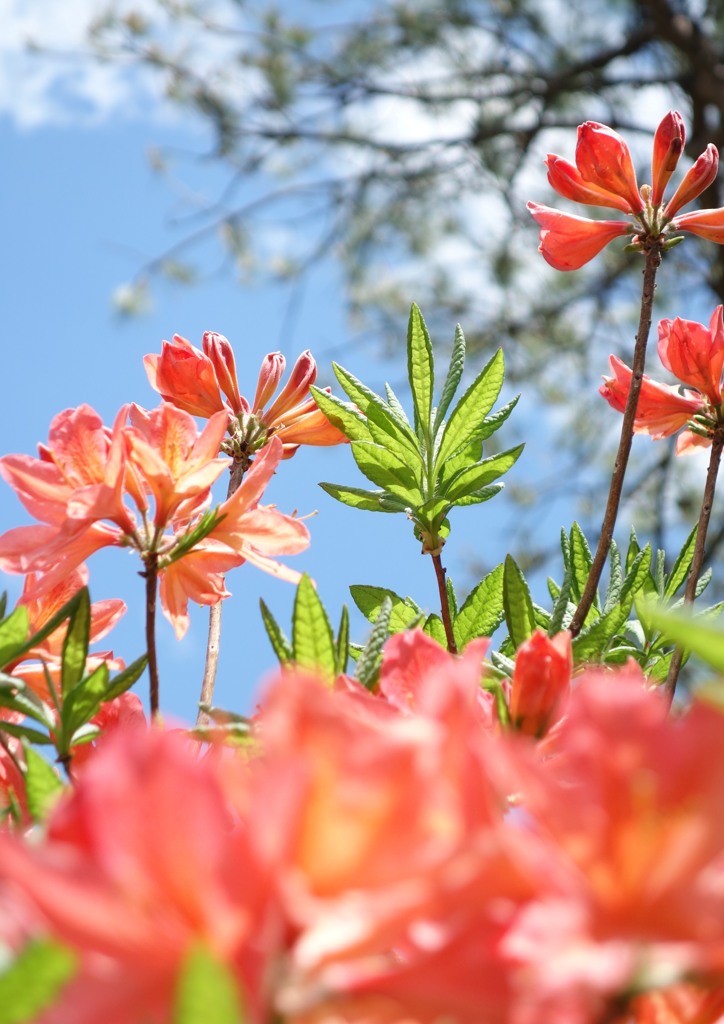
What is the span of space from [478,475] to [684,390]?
35 centimetres

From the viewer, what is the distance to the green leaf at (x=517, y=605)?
0.63m

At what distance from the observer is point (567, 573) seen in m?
0.82

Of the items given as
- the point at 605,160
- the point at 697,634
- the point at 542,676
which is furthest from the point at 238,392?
the point at 697,634

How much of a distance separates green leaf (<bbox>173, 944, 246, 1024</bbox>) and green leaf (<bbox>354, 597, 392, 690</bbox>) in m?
0.31

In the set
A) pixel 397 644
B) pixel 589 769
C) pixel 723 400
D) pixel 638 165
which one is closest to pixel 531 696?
pixel 397 644

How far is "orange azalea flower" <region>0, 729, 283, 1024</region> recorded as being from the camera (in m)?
0.23

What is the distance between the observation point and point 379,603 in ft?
2.63

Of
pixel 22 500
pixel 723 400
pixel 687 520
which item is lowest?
pixel 22 500

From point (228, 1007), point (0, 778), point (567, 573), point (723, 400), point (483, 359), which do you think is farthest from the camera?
point (483, 359)

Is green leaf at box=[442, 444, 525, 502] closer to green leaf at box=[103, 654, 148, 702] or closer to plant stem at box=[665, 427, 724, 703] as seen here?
plant stem at box=[665, 427, 724, 703]

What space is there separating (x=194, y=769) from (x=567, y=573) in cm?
62

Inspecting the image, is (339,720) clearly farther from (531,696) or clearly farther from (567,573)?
(567,573)

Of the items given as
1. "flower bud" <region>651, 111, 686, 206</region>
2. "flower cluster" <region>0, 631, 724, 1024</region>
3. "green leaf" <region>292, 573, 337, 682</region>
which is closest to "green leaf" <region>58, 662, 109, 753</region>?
"green leaf" <region>292, 573, 337, 682</region>

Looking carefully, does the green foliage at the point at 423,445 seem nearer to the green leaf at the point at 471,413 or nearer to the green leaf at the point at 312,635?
the green leaf at the point at 471,413
